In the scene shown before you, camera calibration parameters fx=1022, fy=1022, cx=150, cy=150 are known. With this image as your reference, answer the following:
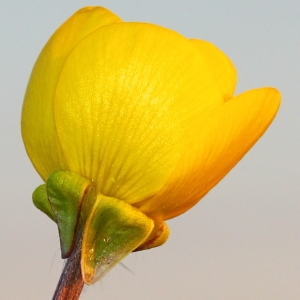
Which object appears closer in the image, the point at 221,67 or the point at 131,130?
the point at 131,130

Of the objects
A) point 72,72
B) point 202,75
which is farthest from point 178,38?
point 72,72

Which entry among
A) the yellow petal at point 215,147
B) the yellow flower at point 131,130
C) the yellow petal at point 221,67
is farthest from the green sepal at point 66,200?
the yellow petal at point 221,67

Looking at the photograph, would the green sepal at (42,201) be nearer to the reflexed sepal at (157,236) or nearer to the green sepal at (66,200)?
the green sepal at (66,200)

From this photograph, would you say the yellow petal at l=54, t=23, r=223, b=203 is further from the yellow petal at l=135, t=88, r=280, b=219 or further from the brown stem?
the brown stem

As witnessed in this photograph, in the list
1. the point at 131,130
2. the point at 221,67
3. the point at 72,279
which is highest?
the point at 221,67

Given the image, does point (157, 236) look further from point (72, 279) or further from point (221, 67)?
point (221, 67)

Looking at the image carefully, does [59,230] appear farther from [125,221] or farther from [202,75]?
[202,75]

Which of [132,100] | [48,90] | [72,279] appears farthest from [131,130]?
[72,279]
